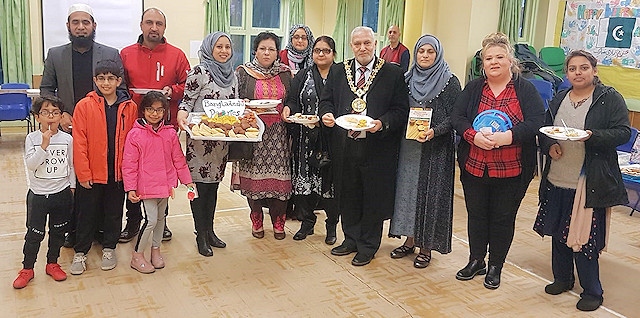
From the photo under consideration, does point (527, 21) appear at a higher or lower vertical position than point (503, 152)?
higher

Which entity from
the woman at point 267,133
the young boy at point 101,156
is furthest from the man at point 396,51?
the young boy at point 101,156

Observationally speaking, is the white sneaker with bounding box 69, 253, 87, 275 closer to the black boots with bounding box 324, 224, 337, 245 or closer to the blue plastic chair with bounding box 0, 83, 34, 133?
the black boots with bounding box 324, 224, 337, 245

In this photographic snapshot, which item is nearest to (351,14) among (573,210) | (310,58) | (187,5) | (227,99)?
(187,5)

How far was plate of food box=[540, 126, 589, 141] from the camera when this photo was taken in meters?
2.95

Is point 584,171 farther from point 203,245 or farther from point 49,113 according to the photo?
point 49,113

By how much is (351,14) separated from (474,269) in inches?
274

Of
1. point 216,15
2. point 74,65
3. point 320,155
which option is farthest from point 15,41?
point 320,155

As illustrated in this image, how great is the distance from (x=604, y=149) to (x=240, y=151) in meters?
2.17

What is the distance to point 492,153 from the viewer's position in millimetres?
3188

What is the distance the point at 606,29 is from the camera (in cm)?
749

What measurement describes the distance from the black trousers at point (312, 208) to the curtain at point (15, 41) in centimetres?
537

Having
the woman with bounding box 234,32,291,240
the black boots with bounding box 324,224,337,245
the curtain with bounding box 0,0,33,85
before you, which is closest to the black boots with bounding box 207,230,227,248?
the woman with bounding box 234,32,291,240

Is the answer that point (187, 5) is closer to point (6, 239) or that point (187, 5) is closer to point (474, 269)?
point (6, 239)

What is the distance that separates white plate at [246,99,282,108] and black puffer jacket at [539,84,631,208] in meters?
1.86
